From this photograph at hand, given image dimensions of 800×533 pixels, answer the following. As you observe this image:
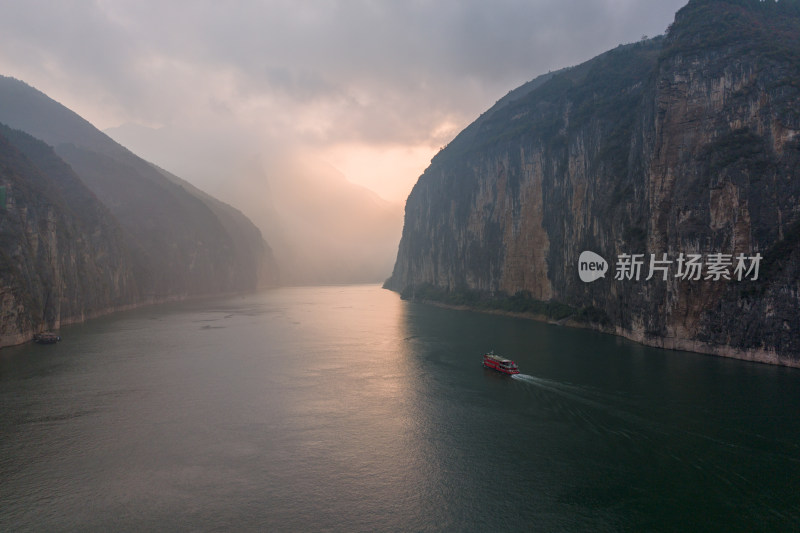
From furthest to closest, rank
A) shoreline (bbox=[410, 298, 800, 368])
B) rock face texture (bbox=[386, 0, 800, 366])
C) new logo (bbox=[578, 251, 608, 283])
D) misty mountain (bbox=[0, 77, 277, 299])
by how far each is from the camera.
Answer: misty mountain (bbox=[0, 77, 277, 299]) → new logo (bbox=[578, 251, 608, 283]) → rock face texture (bbox=[386, 0, 800, 366]) → shoreline (bbox=[410, 298, 800, 368])

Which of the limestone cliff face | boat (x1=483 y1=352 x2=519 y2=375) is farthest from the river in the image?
the limestone cliff face

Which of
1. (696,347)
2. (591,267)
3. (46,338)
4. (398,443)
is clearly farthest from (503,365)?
(46,338)

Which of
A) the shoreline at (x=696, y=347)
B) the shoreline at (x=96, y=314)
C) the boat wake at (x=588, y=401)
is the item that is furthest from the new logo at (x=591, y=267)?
the shoreline at (x=96, y=314)

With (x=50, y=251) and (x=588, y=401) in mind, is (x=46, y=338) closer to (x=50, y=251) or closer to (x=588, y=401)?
(x=50, y=251)

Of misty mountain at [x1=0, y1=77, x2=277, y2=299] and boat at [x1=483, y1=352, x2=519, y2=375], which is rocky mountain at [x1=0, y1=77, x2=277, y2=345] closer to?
misty mountain at [x1=0, y1=77, x2=277, y2=299]

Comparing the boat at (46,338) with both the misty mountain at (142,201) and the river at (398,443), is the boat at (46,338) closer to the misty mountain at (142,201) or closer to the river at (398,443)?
the river at (398,443)
